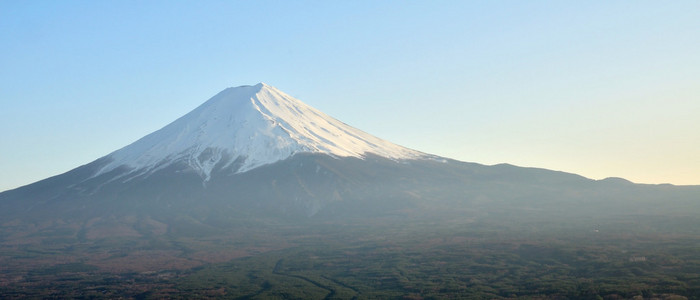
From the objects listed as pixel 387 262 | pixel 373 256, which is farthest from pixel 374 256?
pixel 387 262

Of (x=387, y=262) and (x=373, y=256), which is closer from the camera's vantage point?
(x=387, y=262)

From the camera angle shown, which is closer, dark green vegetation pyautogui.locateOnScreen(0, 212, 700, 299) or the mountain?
dark green vegetation pyautogui.locateOnScreen(0, 212, 700, 299)

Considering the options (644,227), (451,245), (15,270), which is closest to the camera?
(15,270)

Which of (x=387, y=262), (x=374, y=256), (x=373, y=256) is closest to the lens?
(x=387, y=262)

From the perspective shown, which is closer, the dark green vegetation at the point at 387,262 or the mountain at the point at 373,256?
the dark green vegetation at the point at 387,262

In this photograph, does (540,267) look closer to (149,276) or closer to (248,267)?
(248,267)

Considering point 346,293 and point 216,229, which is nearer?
point 346,293

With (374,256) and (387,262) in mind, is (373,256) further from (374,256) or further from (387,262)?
(387,262)

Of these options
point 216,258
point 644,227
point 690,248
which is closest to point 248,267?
point 216,258
